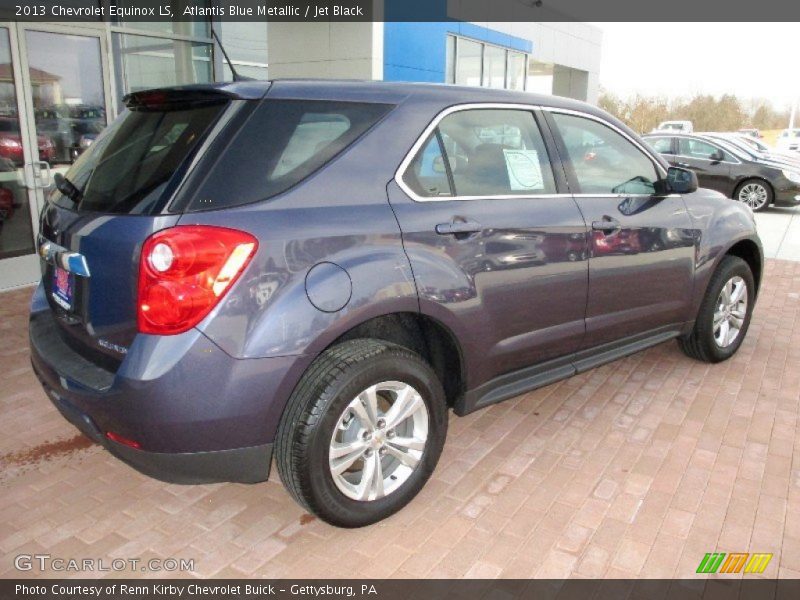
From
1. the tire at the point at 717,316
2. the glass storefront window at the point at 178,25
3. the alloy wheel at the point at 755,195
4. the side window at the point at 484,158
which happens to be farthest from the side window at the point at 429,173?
the alloy wheel at the point at 755,195

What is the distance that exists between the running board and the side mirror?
33.1 inches

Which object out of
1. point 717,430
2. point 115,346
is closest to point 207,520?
point 115,346

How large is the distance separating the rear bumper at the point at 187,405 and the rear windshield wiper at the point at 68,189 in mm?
714

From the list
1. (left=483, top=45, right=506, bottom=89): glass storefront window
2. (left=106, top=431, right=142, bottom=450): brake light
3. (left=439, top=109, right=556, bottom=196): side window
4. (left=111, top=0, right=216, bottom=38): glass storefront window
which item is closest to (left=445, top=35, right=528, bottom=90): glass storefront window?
(left=483, top=45, right=506, bottom=89): glass storefront window

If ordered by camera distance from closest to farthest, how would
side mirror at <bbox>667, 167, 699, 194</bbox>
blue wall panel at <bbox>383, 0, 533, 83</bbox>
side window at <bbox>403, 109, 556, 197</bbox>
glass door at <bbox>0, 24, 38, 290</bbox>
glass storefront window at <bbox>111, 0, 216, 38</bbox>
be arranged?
side window at <bbox>403, 109, 556, 197</bbox> → side mirror at <bbox>667, 167, 699, 194</bbox> → glass door at <bbox>0, 24, 38, 290</bbox> → glass storefront window at <bbox>111, 0, 216, 38</bbox> → blue wall panel at <bbox>383, 0, 533, 83</bbox>

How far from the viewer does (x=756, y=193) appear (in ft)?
43.9

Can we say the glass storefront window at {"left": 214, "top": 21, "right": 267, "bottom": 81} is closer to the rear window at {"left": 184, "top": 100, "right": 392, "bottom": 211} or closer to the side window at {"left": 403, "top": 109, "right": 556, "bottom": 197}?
the side window at {"left": 403, "top": 109, "right": 556, "bottom": 197}

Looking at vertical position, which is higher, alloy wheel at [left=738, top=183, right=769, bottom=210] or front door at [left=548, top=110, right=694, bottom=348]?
front door at [left=548, top=110, right=694, bottom=348]

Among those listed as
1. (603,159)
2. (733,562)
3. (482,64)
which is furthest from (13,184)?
(482,64)

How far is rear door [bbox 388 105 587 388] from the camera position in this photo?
271 centimetres

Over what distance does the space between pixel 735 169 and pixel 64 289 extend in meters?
13.8

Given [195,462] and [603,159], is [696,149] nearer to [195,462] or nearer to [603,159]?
[603,159]

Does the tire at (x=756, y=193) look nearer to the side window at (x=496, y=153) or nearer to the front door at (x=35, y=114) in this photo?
the side window at (x=496, y=153)

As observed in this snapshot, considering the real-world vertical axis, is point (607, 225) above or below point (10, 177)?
above
